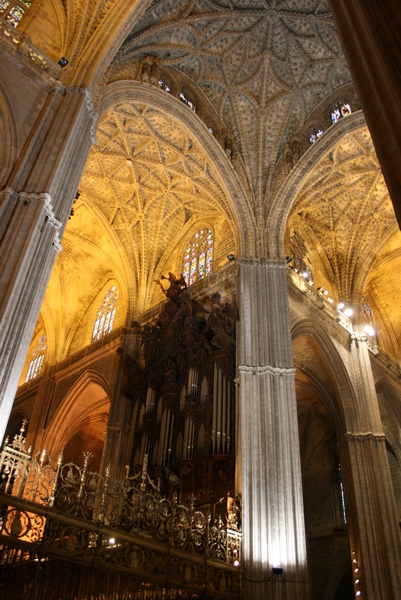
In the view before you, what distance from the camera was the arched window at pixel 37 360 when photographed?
886 inches

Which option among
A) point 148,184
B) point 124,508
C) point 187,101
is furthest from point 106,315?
point 124,508

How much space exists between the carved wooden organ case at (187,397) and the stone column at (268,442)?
669 millimetres

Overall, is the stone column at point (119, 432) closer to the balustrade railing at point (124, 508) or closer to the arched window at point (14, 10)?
the balustrade railing at point (124, 508)

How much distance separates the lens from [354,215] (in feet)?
65.2

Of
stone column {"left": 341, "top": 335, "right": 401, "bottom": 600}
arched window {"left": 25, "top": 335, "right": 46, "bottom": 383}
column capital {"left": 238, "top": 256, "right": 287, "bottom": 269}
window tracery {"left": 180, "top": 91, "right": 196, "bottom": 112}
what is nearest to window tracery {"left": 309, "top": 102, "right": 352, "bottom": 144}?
window tracery {"left": 180, "top": 91, "right": 196, "bottom": 112}

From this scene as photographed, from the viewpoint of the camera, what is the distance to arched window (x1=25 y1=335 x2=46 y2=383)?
2252cm

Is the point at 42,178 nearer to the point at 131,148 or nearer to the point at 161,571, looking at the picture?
the point at 161,571

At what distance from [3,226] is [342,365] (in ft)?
39.1

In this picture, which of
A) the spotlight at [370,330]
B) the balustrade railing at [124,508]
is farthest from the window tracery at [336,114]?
the balustrade railing at [124,508]

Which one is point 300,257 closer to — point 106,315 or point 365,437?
point 365,437

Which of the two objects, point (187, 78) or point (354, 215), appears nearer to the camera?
point (187, 78)

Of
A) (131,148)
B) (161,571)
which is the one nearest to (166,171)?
(131,148)

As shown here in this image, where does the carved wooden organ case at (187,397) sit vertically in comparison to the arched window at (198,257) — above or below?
below

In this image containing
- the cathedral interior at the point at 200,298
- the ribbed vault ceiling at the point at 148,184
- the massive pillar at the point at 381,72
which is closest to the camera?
the massive pillar at the point at 381,72
